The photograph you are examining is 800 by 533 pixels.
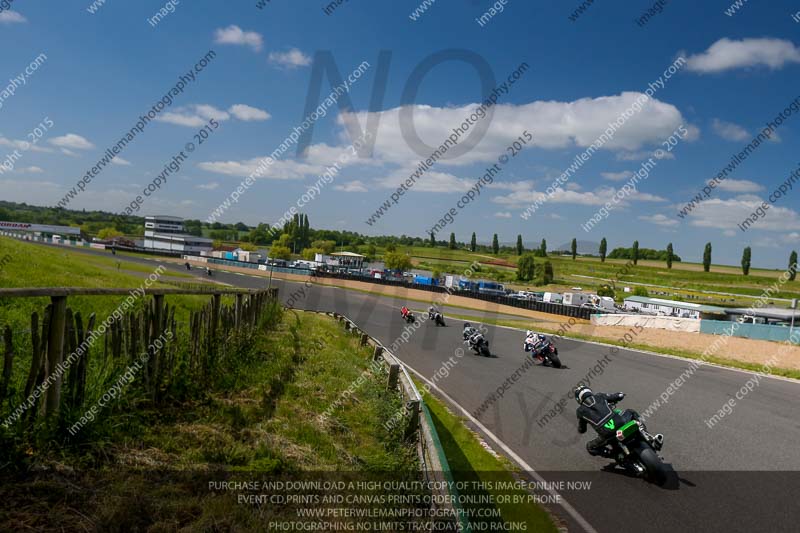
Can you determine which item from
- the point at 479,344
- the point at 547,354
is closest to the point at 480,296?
the point at 479,344

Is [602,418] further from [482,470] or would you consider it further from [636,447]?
[482,470]

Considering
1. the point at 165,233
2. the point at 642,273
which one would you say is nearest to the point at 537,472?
the point at 165,233

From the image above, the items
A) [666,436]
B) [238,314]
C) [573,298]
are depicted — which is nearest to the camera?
[666,436]

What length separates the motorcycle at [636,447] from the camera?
651cm

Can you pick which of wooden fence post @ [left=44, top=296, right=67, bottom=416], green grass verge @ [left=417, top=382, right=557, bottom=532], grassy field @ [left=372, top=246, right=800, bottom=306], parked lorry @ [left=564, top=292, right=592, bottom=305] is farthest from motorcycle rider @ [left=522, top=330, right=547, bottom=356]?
grassy field @ [left=372, top=246, right=800, bottom=306]

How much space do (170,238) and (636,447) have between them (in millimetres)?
126072

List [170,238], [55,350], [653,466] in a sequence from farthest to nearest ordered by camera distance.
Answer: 1. [170,238]
2. [653,466]
3. [55,350]

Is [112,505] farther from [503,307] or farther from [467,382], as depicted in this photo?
[503,307]

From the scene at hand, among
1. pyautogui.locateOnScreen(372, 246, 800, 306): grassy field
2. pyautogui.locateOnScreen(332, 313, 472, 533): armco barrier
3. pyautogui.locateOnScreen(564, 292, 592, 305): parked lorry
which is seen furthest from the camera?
pyautogui.locateOnScreen(372, 246, 800, 306): grassy field

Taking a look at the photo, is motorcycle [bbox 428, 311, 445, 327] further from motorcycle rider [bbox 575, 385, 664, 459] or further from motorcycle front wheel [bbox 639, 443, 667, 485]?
motorcycle front wheel [bbox 639, 443, 667, 485]

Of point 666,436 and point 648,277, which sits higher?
point 648,277

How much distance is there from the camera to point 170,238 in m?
118

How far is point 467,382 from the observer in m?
13.1

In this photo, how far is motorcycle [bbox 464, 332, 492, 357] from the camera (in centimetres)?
1805
